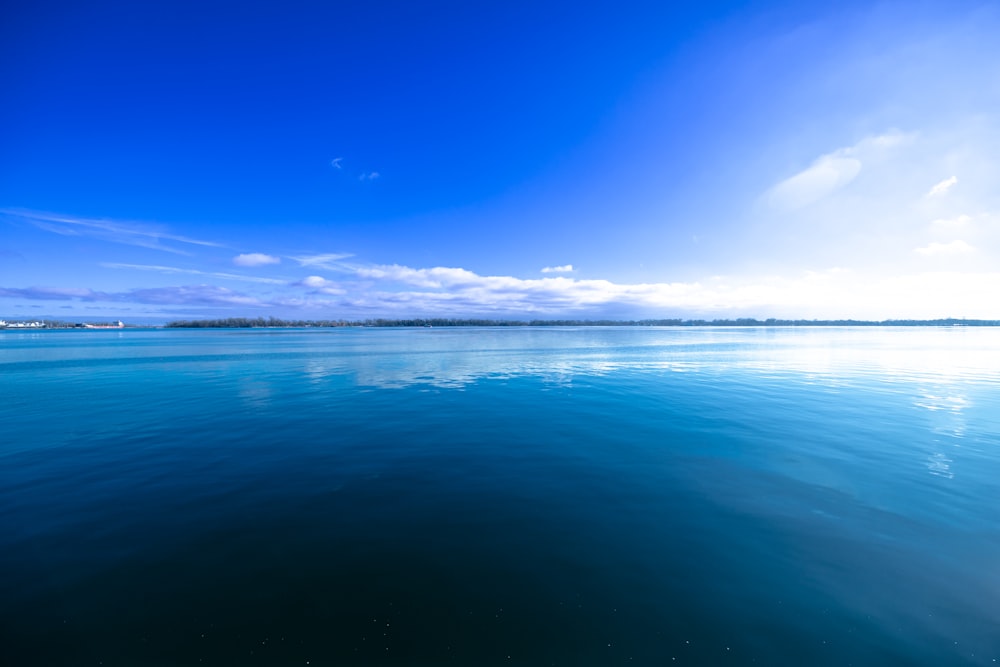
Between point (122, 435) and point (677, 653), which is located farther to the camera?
point (122, 435)

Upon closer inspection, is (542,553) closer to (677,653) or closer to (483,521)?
(483,521)

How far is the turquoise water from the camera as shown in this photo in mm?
5734

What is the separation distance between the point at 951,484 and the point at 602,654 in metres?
12.5

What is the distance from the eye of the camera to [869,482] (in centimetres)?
1123

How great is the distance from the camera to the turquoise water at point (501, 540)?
573 centimetres

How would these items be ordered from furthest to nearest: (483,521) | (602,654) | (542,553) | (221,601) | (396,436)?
(396,436) → (483,521) → (542,553) → (221,601) → (602,654)

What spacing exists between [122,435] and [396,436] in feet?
36.5

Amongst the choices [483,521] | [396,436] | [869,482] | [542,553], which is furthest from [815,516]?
[396,436]

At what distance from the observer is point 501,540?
819 cm

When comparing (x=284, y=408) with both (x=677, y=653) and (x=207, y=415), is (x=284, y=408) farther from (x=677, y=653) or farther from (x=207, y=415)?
(x=677, y=653)

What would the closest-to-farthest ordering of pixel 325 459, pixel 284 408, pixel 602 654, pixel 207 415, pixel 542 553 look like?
pixel 602 654 < pixel 542 553 < pixel 325 459 < pixel 207 415 < pixel 284 408

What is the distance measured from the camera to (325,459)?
13109mm

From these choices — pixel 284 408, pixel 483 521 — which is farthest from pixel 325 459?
pixel 284 408

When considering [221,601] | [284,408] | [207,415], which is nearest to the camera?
[221,601]
